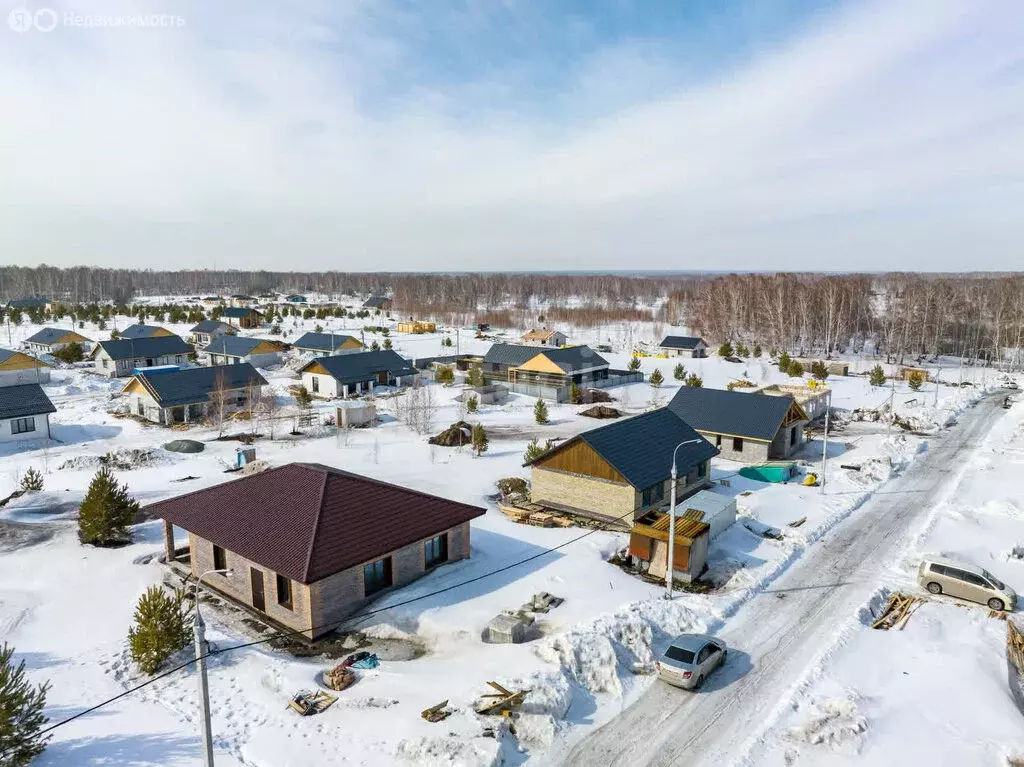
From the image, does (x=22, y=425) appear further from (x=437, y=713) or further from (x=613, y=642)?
(x=613, y=642)

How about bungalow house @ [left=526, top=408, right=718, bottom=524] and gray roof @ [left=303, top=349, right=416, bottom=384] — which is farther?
gray roof @ [left=303, top=349, right=416, bottom=384]

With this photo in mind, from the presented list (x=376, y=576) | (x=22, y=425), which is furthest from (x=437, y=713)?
(x=22, y=425)

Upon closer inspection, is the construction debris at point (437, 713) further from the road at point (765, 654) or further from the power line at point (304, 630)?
the power line at point (304, 630)

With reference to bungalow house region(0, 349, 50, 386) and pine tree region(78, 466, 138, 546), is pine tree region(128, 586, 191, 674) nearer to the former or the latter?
pine tree region(78, 466, 138, 546)

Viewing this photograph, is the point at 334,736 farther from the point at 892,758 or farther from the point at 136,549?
the point at 136,549

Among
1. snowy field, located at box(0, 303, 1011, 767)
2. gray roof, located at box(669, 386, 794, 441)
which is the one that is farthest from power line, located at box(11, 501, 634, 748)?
gray roof, located at box(669, 386, 794, 441)

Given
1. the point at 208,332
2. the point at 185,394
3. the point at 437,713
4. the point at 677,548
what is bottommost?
the point at 437,713

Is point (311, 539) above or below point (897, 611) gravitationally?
above
